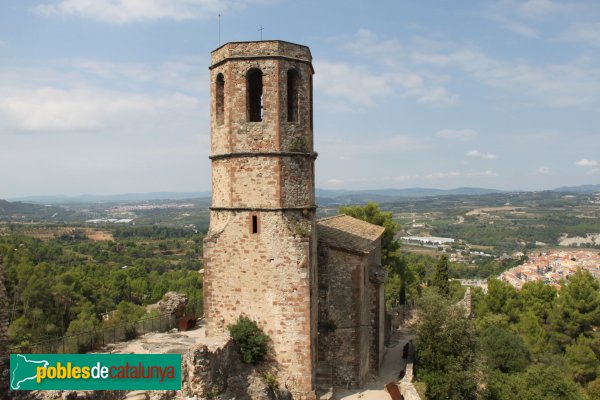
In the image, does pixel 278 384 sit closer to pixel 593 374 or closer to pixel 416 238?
pixel 593 374

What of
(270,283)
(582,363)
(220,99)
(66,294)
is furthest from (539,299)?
(66,294)

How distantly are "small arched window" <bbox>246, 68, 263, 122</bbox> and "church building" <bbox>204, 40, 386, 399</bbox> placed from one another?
14 cm

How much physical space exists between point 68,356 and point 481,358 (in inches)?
634

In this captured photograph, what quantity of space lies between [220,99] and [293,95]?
271 cm

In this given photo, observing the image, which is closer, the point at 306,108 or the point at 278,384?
A: the point at 278,384

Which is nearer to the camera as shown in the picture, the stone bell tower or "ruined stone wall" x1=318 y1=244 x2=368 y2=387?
the stone bell tower

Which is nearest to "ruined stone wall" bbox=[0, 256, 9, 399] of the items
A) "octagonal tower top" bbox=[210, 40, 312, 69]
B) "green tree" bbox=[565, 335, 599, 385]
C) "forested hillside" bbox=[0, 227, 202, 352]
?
"forested hillside" bbox=[0, 227, 202, 352]

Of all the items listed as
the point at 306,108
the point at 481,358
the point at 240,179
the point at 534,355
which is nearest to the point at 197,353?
the point at 240,179

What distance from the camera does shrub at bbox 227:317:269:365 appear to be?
1565cm

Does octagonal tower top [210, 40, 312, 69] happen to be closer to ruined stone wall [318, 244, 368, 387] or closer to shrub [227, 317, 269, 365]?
ruined stone wall [318, 244, 368, 387]

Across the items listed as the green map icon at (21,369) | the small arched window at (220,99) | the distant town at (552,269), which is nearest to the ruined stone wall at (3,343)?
the green map icon at (21,369)

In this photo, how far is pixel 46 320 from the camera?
32.8 m

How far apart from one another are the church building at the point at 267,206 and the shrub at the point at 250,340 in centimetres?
28

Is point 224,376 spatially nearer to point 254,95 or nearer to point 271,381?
point 271,381
